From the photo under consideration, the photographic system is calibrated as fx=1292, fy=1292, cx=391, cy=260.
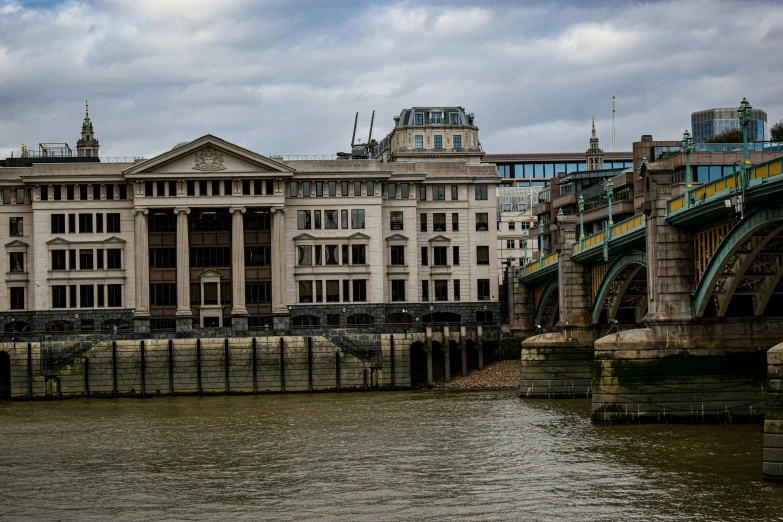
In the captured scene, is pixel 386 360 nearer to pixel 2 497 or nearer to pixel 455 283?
pixel 455 283

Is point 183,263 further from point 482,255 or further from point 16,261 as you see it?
point 482,255

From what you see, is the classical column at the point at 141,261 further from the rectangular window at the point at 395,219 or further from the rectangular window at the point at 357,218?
the rectangular window at the point at 395,219

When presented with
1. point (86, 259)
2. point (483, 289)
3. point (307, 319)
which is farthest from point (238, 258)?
point (483, 289)

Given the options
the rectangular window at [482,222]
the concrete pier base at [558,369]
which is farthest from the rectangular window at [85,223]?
the concrete pier base at [558,369]

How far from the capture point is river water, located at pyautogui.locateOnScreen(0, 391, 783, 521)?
45.6 meters

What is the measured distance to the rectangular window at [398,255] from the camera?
128 metres

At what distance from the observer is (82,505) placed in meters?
48.4

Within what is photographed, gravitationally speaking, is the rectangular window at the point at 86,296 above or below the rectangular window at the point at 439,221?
below

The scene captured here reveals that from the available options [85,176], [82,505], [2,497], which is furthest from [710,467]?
[85,176]

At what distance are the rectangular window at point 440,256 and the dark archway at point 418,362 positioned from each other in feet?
58.3

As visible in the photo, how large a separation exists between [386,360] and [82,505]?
5632 cm

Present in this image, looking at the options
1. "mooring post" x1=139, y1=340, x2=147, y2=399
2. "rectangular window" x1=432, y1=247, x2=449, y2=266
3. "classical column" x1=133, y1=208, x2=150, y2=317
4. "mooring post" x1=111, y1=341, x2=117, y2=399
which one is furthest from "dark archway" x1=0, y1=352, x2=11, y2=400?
"rectangular window" x1=432, y1=247, x2=449, y2=266

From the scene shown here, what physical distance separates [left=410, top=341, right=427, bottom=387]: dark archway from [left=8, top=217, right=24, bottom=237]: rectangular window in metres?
40.8

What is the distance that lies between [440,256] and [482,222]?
5466 millimetres
